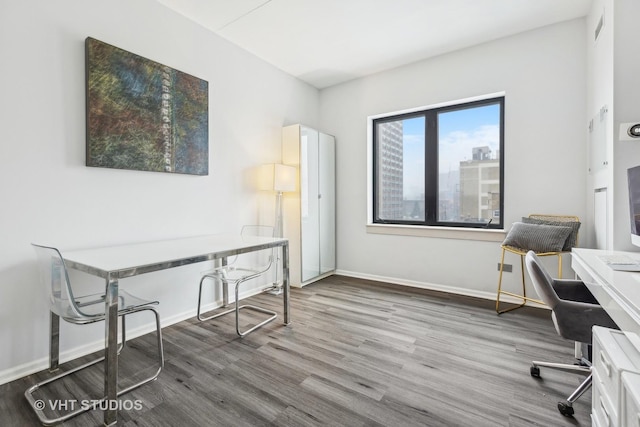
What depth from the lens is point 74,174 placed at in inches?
83.4

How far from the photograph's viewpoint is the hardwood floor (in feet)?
5.08

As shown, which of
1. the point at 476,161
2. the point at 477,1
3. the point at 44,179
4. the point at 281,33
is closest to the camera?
the point at 44,179

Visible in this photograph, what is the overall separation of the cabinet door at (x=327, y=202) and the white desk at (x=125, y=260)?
1.55 m

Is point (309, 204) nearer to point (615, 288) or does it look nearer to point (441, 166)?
point (441, 166)

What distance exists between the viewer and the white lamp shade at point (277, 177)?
339 cm

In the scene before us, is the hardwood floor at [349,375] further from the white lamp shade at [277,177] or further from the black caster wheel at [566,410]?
the white lamp shade at [277,177]

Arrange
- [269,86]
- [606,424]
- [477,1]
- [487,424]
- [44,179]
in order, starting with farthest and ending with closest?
[269,86]
[477,1]
[44,179]
[487,424]
[606,424]

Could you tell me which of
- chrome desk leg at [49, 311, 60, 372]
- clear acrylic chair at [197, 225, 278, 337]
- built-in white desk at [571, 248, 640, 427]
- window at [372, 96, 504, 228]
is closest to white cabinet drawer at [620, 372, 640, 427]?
built-in white desk at [571, 248, 640, 427]

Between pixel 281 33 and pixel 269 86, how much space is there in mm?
738

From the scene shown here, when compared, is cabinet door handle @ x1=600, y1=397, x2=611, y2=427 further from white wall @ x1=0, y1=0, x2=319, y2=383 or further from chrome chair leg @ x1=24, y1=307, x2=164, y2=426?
white wall @ x1=0, y1=0, x2=319, y2=383

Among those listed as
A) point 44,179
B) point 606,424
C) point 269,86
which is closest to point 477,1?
point 269,86

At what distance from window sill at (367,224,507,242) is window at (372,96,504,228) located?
0.16m

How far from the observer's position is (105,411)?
1488 mm

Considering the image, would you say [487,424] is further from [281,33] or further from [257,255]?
[281,33]
